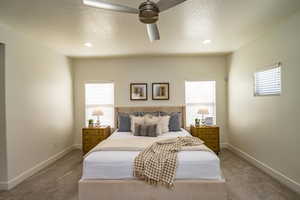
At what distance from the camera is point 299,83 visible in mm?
2434

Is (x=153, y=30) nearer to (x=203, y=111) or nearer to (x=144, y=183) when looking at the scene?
(x=144, y=183)

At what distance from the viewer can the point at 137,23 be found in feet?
8.66

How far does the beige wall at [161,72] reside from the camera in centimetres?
475

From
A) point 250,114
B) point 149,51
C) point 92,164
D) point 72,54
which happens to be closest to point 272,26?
point 250,114

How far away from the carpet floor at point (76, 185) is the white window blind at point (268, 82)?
4.80 feet

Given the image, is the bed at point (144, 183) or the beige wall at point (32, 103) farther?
the beige wall at point (32, 103)

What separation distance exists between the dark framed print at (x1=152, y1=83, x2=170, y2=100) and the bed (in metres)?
2.50

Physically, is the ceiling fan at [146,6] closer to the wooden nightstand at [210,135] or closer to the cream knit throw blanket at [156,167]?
the cream knit throw blanket at [156,167]

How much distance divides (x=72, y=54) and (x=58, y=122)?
1.70m

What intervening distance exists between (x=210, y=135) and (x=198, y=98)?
109cm

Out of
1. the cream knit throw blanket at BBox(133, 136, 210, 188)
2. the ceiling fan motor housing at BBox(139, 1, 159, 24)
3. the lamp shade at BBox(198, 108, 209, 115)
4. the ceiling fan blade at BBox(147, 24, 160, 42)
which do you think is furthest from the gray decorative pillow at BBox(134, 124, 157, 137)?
the ceiling fan motor housing at BBox(139, 1, 159, 24)

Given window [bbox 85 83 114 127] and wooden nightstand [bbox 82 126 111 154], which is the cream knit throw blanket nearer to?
wooden nightstand [bbox 82 126 111 154]

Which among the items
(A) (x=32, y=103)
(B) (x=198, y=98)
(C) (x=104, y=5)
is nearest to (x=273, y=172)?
(B) (x=198, y=98)

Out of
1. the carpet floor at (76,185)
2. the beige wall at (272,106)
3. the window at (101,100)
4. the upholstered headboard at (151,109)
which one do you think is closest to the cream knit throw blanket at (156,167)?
the carpet floor at (76,185)
